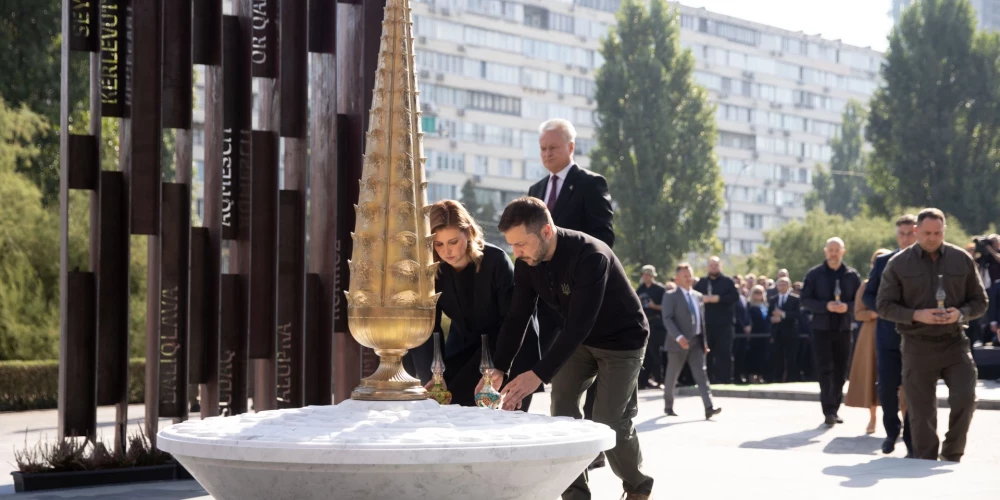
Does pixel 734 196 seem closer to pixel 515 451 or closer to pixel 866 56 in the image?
pixel 866 56

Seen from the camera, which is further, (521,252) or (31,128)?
(31,128)

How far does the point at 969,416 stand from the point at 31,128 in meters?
17.9

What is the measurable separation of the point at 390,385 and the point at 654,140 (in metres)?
64.9

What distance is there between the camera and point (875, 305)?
13875 mm

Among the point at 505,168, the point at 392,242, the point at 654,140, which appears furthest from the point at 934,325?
the point at 505,168

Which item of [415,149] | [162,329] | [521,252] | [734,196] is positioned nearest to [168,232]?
[162,329]

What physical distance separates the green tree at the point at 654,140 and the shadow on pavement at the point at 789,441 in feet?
178

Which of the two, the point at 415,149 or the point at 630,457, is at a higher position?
the point at 415,149

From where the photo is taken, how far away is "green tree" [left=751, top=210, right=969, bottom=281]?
58.7m

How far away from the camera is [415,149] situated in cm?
626

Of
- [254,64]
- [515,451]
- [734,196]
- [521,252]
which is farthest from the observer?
[734,196]

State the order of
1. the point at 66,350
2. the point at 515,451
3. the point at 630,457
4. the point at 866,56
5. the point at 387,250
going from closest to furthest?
1. the point at 515,451
2. the point at 387,250
3. the point at 630,457
4. the point at 66,350
5. the point at 866,56

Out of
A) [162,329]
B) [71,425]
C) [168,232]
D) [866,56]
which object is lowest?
[71,425]

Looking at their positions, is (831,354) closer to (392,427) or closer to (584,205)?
(584,205)
